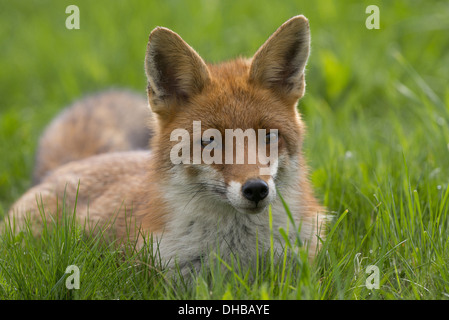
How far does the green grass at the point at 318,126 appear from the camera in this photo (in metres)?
4.16

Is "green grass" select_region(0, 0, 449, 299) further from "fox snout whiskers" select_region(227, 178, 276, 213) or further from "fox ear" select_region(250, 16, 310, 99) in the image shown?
"fox ear" select_region(250, 16, 310, 99)

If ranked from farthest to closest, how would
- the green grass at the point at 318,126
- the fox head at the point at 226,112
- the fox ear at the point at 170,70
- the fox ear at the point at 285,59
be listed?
1. the fox ear at the point at 285,59
2. the fox ear at the point at 170,70
3. the fox head at the point at 226,112
4. the green grass at the point at 318,126

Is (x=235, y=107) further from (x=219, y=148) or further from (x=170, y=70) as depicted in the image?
(x=170, y=70)

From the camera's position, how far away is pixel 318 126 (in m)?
7.23

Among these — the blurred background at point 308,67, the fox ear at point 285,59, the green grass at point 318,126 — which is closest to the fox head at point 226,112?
the fox ear at point 285,59

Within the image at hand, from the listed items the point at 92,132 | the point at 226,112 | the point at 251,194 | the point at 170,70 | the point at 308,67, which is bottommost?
the point at 251,194

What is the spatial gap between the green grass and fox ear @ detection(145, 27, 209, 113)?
1235 millimetres

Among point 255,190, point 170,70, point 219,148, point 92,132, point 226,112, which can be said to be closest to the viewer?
point 255,190

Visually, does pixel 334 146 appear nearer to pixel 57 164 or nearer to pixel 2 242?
pixel 57 164

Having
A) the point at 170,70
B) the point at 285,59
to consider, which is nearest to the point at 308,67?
the point at 285,59

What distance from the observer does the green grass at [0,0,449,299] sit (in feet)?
13.6

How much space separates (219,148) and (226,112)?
0.95 feet

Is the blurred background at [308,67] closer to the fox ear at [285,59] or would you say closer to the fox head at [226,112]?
the fox ear at [285,59]

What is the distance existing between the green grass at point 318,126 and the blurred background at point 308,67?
0.03m
